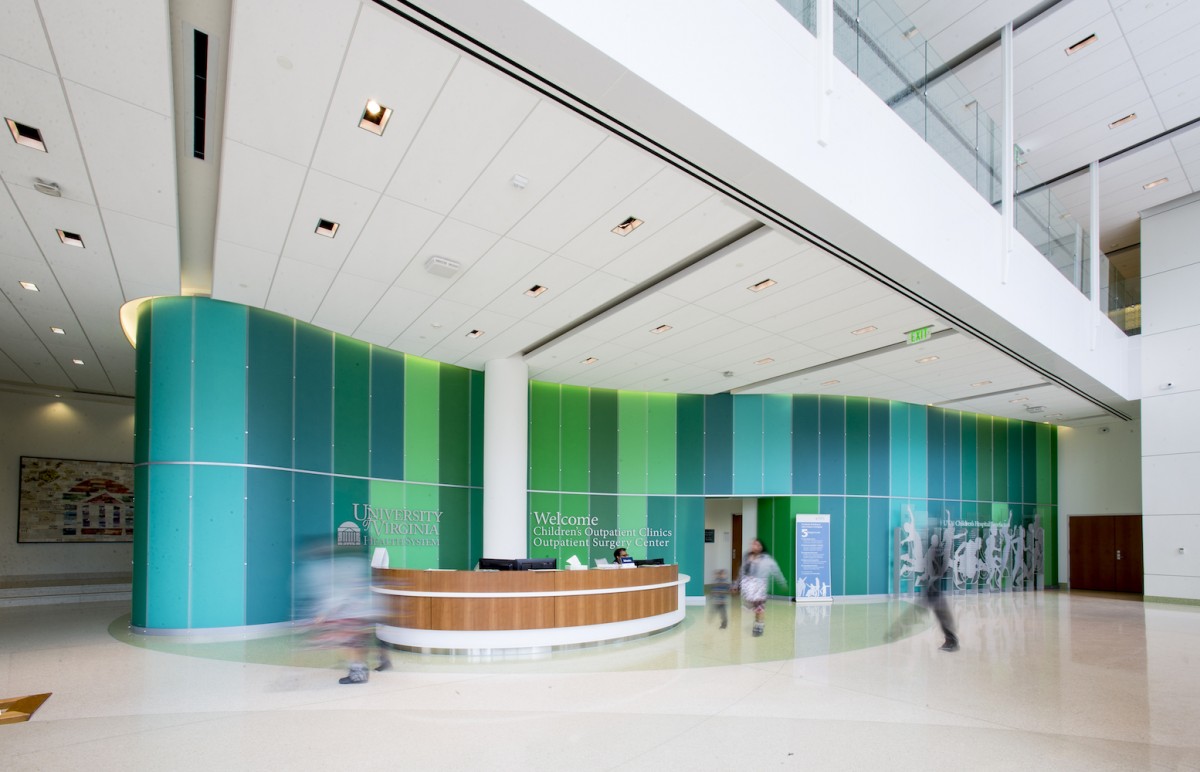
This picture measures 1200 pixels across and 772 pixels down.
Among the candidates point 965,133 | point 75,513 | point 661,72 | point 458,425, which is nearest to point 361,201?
point 661,72

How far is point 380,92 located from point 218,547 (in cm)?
705

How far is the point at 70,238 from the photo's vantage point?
7.39 meters

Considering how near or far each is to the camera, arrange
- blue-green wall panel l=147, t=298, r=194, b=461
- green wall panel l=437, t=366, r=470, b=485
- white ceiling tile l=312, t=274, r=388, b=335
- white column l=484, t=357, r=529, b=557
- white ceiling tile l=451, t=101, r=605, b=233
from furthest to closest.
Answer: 1. green wall panel l=437, t=366, r=470, b=485
2. white column l=484, t=357, r=529, b=557
3. blue-green wall panel l=147, t=298, r=194, b=461
4. white ceiling tile l=312, t=274, r=388, b=335
5. white ceiling tile l=451, t=101, r=605, b=233

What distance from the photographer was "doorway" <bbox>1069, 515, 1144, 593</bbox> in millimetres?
17922

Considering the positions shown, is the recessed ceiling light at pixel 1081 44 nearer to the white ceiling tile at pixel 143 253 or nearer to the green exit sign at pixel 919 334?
the green exit sign at pixel 919 334

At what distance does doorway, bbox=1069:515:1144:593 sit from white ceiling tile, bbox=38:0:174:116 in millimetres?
22370

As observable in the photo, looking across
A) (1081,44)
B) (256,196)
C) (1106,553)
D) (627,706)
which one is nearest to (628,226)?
(256,196)

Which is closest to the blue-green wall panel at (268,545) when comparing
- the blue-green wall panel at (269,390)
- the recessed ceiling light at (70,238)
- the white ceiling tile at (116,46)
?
the blue-green wall panel at (269,390)

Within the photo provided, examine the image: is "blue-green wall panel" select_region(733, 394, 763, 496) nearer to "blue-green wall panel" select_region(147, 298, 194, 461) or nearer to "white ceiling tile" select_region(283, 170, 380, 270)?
"white ceiling tile" select_region(283, 170, 380, 270)

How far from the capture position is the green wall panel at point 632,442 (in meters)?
14.7

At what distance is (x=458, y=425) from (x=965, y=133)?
9286 mm

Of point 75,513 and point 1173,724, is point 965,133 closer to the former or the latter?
point 1173,724

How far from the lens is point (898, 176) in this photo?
712 cm

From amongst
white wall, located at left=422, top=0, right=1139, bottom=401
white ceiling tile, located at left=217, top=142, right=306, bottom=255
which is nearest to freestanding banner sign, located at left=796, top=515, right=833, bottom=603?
white wall, located at left=422, top=0, right=1139, bottom=401
